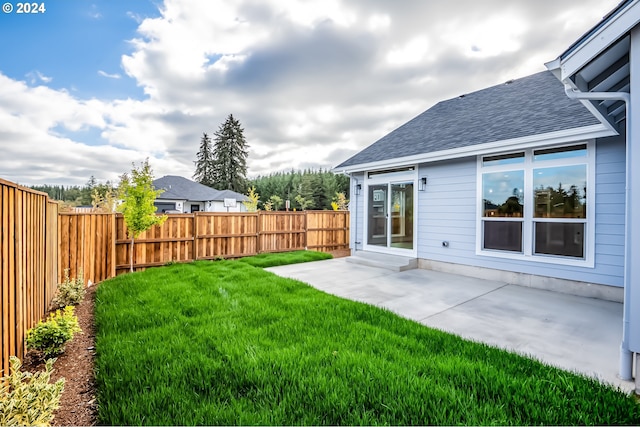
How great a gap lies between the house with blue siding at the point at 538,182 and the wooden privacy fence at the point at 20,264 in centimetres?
504

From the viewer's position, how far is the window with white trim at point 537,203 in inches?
201

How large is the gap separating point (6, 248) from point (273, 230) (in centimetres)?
825

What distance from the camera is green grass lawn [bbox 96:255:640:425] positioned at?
2.02 metres

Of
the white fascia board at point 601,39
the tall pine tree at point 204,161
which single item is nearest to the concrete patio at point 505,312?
the white fascia board at point 601,39

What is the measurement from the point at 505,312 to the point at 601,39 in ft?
11.2

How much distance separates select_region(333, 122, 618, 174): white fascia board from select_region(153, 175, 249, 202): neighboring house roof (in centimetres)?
1982

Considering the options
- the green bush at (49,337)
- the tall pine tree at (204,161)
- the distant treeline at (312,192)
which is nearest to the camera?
the green bush at (49,337)

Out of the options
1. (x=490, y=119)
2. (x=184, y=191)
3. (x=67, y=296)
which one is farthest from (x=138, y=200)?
(x=184, y=191)

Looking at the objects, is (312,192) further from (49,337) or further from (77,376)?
(77,376)

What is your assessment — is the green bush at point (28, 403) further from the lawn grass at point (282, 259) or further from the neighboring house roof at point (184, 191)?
the neighboring house roof at point (184, 191)

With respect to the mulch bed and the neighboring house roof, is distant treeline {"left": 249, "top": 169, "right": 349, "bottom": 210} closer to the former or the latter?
the neighboring house roof

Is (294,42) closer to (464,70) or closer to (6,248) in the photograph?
(464,70)

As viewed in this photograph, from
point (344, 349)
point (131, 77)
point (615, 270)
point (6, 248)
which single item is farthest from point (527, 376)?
point (131, 77)

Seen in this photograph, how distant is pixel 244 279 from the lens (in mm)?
6102
